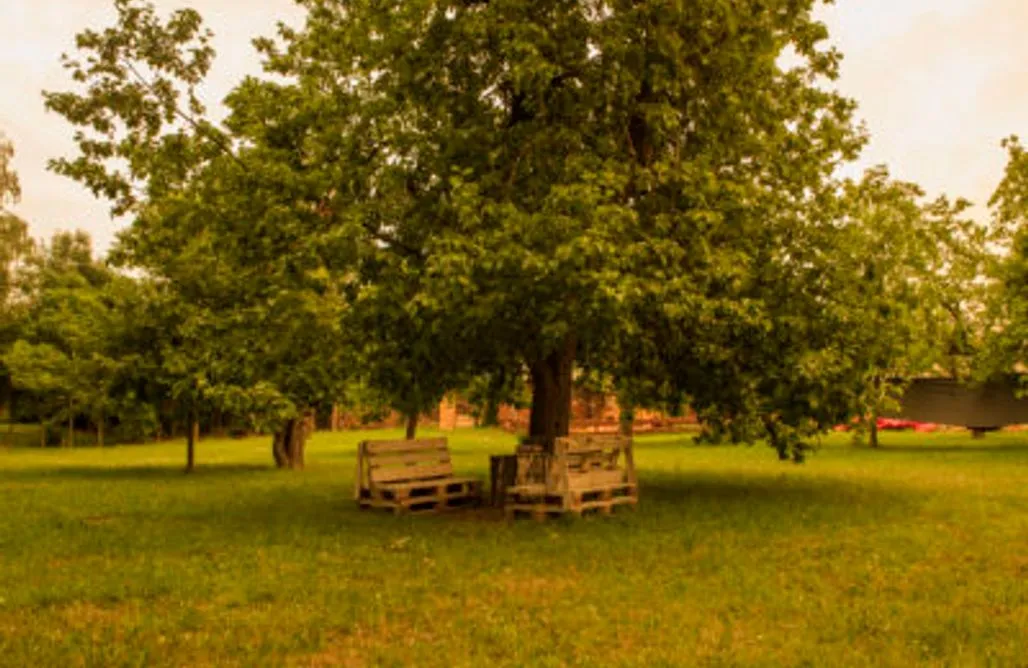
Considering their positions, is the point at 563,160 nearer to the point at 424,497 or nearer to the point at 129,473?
the point at 424,497

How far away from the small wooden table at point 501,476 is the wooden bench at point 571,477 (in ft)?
2.30

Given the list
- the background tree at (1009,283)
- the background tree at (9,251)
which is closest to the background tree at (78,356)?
the background tree at (9,251)

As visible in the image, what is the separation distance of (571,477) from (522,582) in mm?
4753

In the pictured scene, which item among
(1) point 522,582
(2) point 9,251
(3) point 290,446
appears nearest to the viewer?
(1) point 522,582

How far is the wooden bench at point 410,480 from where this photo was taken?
1548cm

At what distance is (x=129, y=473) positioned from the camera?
89.0ft

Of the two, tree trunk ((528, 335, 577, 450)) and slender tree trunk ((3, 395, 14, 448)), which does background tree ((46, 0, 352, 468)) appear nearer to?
tree trunk ((528, 335, 577, 450))

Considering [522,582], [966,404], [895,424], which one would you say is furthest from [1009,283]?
[522,582]

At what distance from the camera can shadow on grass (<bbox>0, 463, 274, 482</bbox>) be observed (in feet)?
82.9

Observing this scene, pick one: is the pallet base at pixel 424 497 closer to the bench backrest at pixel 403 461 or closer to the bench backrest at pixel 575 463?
the bench backrest at pixel 403 461

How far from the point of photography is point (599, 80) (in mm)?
14086

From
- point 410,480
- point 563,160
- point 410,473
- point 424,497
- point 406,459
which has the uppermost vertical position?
point 563,160

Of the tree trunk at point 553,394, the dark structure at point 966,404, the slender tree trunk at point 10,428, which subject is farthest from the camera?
the slender tree trunk at point 10,428

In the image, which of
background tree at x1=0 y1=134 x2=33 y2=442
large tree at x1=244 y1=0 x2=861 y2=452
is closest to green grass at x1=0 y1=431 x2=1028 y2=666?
large tree at x1=244 y1=0 x2=861 y2=452
